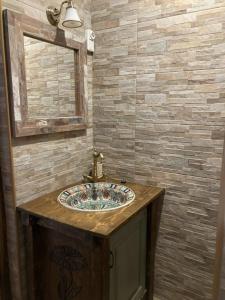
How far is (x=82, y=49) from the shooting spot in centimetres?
156

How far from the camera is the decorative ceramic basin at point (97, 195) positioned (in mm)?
1468

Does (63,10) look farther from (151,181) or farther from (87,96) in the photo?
(151,181)

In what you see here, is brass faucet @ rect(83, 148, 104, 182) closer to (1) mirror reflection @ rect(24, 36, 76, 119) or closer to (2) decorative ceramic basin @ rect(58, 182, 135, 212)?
(2) decorative ceramic basin @ rect(58, 182, 135, 212)

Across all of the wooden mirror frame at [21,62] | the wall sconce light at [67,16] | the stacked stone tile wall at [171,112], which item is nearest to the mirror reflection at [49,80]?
the wooden mirror frame at [21,62]

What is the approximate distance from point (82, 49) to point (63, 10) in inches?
9.5

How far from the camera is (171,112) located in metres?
1.46

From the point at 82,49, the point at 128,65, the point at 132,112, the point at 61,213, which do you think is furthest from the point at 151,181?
the point at 82,49

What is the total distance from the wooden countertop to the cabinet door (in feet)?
0.33

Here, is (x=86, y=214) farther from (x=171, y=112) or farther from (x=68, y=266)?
(x=171, y=112)

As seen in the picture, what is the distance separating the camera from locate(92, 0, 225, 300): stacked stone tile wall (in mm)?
1334

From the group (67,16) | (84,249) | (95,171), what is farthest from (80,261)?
(67,16)

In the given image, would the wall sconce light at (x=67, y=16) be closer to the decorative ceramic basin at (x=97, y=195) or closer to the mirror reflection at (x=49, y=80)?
the mirror reflection at (x=49, y=80)

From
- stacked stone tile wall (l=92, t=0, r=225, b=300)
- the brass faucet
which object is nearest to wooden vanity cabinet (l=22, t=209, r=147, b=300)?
stacked stone tile wall (l=92, t=0, r=225, b=300)

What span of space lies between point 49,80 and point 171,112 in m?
0.75
